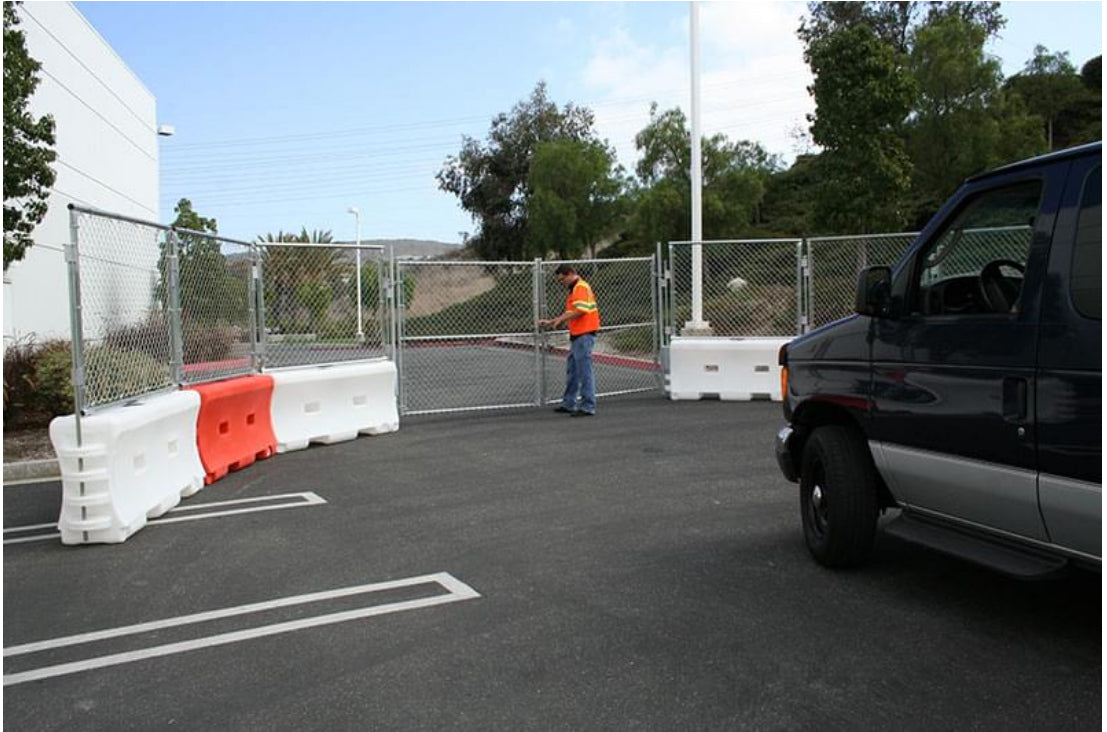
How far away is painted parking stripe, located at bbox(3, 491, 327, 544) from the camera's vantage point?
6.36m

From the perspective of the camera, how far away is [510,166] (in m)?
42.2

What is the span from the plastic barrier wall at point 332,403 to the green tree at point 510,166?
3136 centimetres

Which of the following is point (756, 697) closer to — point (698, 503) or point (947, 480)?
point (947, 480)

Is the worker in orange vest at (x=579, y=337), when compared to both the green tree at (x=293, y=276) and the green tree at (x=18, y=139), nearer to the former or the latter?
the green tree at (x=293, y=276)

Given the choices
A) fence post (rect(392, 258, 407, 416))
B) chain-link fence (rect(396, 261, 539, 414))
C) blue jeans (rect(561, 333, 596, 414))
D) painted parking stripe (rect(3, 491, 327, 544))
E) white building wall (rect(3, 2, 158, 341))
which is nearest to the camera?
painted parking stripe (rect(3, 491, 327, 544))

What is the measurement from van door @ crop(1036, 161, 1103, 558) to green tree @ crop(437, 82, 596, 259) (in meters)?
38.2

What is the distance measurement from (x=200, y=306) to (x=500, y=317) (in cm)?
603

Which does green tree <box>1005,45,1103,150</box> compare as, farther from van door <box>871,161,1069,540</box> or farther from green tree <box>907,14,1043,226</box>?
van door <box>871,161,1069,540</box>

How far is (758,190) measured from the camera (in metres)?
31.7

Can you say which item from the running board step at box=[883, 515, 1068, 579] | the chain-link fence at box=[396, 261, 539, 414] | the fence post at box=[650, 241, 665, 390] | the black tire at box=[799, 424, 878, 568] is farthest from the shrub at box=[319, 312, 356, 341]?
the running board step at box=[883, 515, 1068, 579]

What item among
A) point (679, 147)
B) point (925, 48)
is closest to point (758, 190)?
point (679, 147)

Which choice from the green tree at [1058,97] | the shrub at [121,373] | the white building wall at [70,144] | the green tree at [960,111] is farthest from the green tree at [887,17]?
the shrub at [121,373]

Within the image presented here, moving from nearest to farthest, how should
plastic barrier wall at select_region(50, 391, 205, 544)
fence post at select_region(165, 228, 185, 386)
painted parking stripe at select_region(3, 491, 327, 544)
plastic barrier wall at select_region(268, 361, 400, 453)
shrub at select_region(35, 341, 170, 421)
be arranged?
plastic barrier wall at select_region(50, 391, 205, 544)
painted parking stripe at select_region(3, 491, 327, 544)
shrub at select_region(35, 341, 170, 421)
fence post at select_region(165, 228, 185, 386)
plastic barrier wall at select_region(268, 361, 400, 453)

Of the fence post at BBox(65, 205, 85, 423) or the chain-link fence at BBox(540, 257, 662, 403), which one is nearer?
the fence post at BBox(65, 205, 85, 423)
